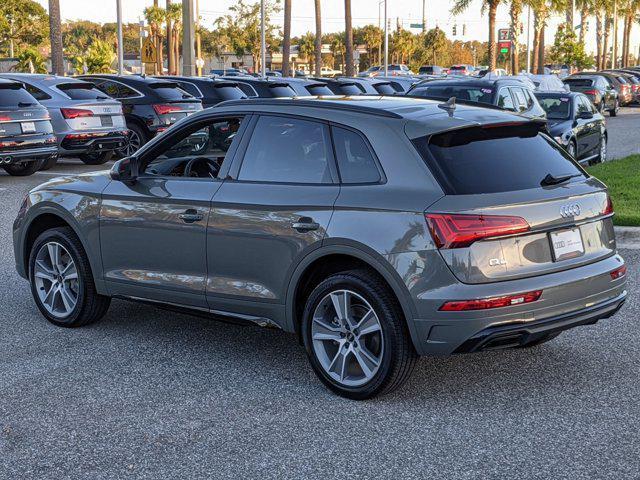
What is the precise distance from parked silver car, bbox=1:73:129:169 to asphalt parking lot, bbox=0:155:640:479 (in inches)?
451

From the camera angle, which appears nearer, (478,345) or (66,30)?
(478,345)

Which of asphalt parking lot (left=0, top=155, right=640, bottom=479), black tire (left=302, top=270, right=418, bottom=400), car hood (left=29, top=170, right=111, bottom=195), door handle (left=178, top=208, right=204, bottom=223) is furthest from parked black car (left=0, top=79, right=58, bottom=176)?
black tire (left=302, top=270, right=418, bottom=400)

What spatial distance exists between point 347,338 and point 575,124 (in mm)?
13154

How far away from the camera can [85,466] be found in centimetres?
471

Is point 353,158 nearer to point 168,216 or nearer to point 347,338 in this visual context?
point 347,338

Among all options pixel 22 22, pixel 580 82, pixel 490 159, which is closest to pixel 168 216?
pixel 490 159

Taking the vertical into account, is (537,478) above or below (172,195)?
below

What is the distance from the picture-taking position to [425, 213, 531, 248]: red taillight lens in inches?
200

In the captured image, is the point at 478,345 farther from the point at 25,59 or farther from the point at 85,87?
the point at 25,59

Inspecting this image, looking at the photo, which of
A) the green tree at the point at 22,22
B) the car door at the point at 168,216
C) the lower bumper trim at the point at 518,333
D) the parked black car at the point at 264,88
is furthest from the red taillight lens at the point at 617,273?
the green tree at the point at 22,22

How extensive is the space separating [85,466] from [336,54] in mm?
139007

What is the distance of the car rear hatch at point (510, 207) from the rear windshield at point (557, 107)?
12686 millimetres

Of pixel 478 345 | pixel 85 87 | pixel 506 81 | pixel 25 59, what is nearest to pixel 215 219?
pixel 478 345

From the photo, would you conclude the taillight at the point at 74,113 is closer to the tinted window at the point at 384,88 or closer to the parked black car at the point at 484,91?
the parked black car at the point at 484,91
